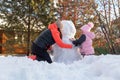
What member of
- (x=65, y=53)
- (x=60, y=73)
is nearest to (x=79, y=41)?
(x=65, y=53)

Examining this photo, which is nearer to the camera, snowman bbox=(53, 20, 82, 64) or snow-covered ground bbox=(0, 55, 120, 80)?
snow-covered ground bbox=(0, 55, 120, 80)

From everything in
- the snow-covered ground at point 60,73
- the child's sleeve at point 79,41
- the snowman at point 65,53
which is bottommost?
the snowman at point 65,53

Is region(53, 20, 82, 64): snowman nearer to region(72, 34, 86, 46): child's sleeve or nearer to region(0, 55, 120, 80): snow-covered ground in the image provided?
region(72, 34, 86, 46): child's sleeve

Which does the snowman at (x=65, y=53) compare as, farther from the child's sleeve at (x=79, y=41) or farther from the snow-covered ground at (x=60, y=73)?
the snow-covered ground at (x=60, y=73)

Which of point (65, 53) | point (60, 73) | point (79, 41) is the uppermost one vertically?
point (60, 73)

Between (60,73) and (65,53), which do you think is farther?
(65,53)

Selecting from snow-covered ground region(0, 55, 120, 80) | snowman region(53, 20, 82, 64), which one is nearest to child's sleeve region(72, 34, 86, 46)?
snowman region(53, 20, 82, 64)

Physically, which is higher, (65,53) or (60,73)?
(60,73)

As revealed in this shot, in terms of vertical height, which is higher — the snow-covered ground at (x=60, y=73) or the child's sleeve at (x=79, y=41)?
the snow-covered ground at (x=60, y=73)

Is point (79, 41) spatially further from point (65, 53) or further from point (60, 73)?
point (60, 73)

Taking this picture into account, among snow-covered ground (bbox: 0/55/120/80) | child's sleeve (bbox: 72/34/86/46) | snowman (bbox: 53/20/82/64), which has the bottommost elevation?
snowman (bbox: 53/20/82/64)

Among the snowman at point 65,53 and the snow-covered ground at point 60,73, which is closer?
the snow-covered ground at point 60,73

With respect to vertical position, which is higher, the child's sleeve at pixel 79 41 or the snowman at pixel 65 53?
the child's sleeve at pixel 79 41

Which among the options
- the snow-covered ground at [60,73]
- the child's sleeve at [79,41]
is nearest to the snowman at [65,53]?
the child's sleeve at [79,41]
